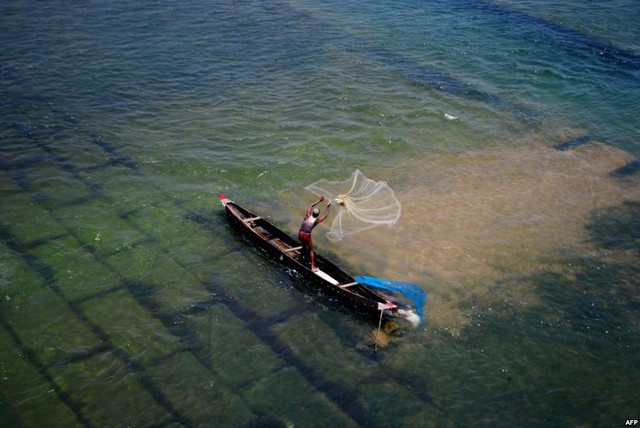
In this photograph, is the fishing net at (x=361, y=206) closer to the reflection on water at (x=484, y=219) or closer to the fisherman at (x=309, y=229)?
the reflection on water at (x=484, y=219)

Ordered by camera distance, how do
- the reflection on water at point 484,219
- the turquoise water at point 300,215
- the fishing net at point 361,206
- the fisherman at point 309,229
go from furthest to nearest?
1. the fishing net at point 361,206
2. the reflection on water at point 484,219
3. the fisherman at point 309,229
4. the turquoise water at point 300,215

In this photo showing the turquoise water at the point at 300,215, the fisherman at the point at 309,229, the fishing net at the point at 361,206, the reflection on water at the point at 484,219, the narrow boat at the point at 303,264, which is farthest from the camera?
the fishing net at the point at 361,206

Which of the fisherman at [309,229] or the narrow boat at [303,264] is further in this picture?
the fisherman at [309,229]

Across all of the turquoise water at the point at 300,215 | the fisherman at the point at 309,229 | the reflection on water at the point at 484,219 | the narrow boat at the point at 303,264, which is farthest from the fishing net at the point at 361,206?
the narrow boat at the point at 303,264

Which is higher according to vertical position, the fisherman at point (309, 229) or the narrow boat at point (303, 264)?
the fisherman at point (309, 229)

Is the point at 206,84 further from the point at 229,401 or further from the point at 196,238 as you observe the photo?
the point at 229,401

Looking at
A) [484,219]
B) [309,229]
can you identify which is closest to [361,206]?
[309,229]
